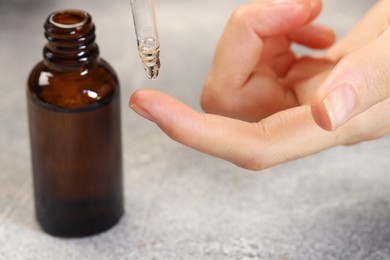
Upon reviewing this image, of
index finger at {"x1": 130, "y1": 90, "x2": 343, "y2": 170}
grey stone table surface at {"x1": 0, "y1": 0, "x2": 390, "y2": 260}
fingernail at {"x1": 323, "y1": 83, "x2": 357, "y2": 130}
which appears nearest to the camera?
fingernail at {"x1": 323, "y1": 83, "x2": 357, "y2": 130}

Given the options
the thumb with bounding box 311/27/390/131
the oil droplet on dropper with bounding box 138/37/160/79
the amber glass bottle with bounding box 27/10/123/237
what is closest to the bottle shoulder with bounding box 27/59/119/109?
the amber glass bottle with bounding box 27/10/123/237

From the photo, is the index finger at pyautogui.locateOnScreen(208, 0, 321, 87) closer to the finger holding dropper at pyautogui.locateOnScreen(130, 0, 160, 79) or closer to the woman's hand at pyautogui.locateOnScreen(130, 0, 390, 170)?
the woman's hand at pyautogui.locateOnScreen(130, 0, 390, 170)

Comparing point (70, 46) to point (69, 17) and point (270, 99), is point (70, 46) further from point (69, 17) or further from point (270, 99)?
point (270, 99)

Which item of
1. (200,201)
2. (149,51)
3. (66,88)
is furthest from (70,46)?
(200,201)

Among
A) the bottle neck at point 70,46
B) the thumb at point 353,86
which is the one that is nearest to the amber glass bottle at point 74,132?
the bottle neck at point 70,46

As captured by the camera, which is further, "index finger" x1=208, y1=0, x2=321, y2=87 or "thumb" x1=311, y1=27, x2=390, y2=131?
"index finger" x1=208, y1=0, x2=321, y2=87

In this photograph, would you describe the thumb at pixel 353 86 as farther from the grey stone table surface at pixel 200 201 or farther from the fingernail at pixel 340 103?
the grey stone table surface at pixel 200 201
